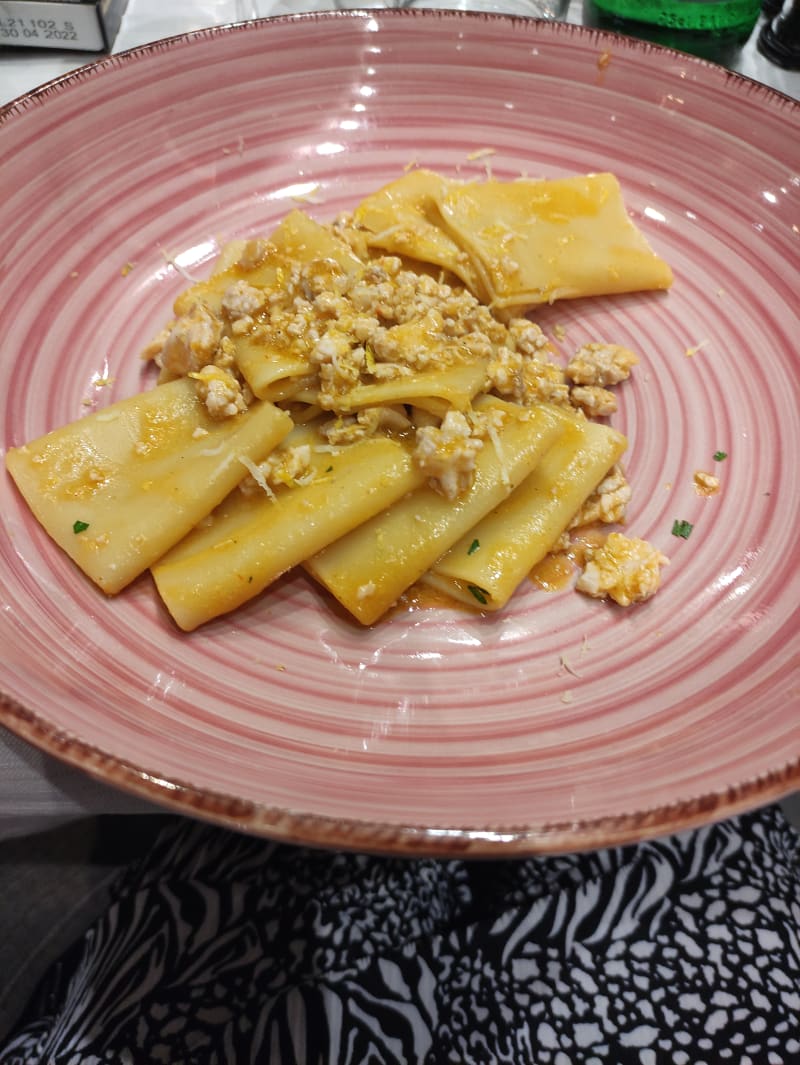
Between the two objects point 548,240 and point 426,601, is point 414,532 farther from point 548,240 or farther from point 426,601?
point 548,240

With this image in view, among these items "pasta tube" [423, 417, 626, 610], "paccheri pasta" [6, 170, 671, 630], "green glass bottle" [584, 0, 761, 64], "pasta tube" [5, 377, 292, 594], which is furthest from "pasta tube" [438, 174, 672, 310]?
"green glass bottle" [584, 0, 761, 64]

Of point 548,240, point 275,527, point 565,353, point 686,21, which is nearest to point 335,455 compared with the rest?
point 275,527

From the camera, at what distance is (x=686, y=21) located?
2744 mm

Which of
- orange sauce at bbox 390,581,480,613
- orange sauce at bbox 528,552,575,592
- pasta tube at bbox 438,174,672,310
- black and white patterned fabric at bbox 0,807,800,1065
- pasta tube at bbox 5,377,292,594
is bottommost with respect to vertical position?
black and white patterned fabric at bbox 0,807,800,1065

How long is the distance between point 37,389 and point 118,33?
2168mm

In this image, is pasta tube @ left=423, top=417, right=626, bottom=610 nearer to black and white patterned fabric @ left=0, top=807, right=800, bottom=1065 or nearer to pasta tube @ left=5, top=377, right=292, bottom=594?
pasta tube @ left=5, top=377, right=292, bottom=594

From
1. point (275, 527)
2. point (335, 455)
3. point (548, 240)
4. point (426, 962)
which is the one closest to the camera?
point (275, 527)

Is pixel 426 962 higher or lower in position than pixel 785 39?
lower

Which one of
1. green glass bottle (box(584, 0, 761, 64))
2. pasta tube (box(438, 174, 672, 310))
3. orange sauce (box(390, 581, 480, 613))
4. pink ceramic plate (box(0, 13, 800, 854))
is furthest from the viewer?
Result: green glass bottle (box(584, 0, 761, 64))

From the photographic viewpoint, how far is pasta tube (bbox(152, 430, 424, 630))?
154 centimetres

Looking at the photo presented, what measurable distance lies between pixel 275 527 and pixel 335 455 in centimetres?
22

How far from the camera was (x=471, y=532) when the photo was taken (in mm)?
1713

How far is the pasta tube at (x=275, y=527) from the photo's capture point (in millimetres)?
1537

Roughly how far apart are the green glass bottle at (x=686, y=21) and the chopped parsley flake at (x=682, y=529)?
196 cm
